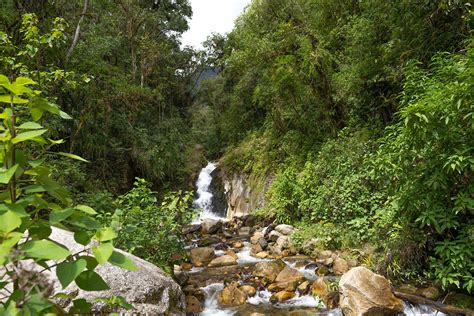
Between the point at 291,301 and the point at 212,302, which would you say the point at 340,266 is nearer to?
the point at 291,301

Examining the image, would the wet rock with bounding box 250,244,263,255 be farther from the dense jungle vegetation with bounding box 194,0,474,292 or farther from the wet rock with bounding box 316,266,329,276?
the wet rock with bounding box 316,266,329,276

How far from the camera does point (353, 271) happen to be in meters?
4.94

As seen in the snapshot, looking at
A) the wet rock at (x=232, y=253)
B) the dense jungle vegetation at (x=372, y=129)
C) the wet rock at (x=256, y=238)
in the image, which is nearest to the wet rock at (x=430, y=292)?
the dense jungle vegetation at (x=372, y=129)

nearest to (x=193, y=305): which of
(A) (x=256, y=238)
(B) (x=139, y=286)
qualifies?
(B) (x=139, y=286)

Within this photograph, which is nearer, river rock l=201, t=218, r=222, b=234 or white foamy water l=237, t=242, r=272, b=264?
white foamy water l=237, t=242, r=272, b=264

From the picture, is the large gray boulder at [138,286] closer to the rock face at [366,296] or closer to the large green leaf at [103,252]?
the rock face at [366,296]

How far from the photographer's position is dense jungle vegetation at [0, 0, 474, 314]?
85 cm

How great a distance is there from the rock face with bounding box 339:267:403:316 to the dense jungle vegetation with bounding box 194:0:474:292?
68cm

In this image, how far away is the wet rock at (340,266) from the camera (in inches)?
253

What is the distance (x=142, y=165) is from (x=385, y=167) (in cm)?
1022

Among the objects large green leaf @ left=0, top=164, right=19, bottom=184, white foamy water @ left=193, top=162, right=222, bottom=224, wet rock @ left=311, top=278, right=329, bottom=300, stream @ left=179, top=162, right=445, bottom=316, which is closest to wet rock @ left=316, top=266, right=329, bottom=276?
stream @ left=179, top=162, right=445, bottom=316

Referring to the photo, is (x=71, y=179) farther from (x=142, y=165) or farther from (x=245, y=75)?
(x=245, y=75)

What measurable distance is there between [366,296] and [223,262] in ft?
13.9

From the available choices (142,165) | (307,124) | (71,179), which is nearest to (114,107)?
(142,165)
